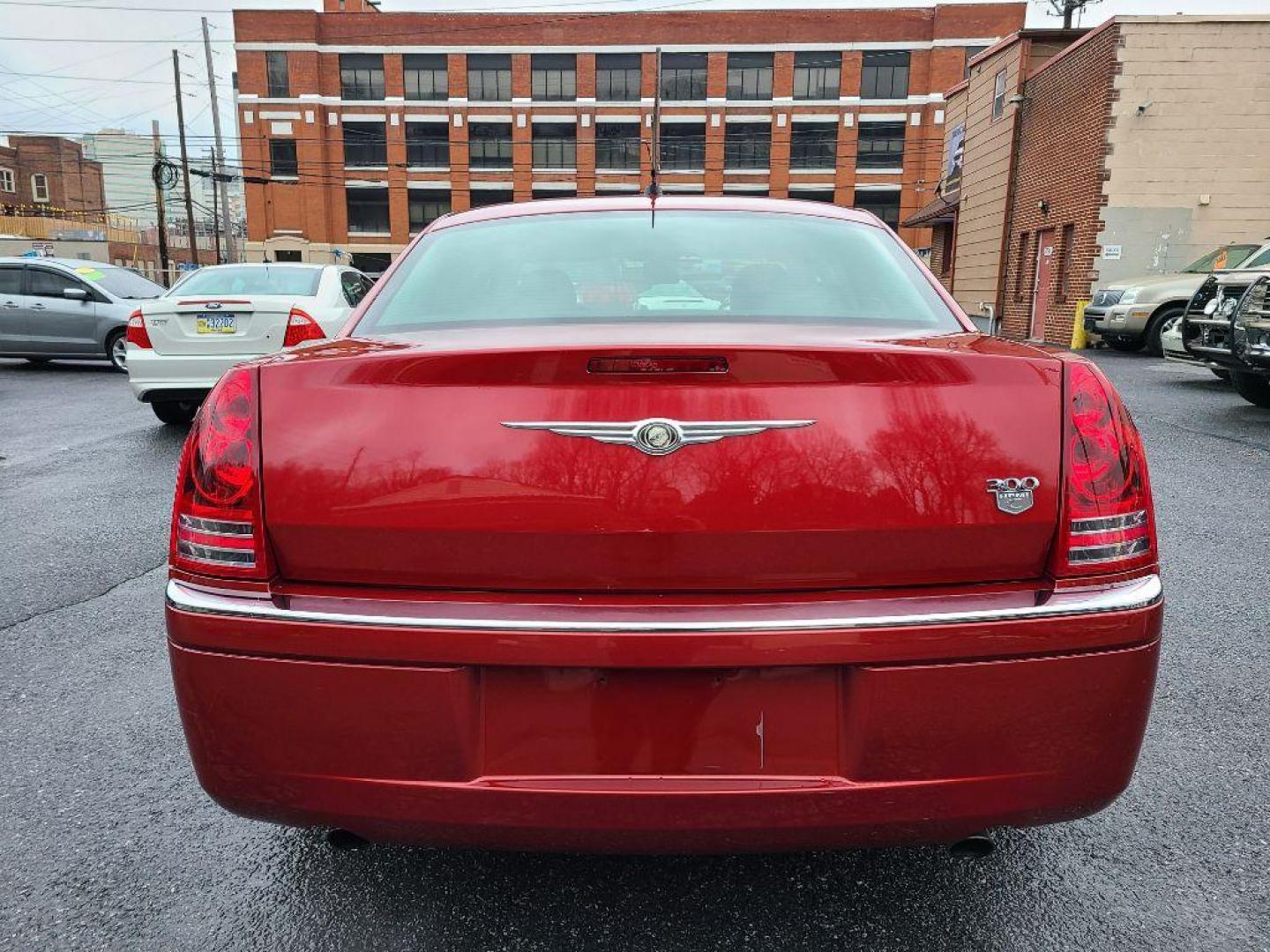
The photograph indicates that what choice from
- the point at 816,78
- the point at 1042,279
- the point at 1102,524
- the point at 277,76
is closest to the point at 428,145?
the point at 277,76

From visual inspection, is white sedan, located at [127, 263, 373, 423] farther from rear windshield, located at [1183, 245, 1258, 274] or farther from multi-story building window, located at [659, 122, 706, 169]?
multi-story building window, located at [659, 122, 706, 169]

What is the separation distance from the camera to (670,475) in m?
1.60

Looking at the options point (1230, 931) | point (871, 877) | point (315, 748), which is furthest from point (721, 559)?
point (1230, 931)

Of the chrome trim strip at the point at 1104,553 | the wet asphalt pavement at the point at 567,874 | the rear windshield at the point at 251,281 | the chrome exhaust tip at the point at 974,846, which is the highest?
the rear windshield at the point at 251,281

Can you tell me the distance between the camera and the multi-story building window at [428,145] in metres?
53.5

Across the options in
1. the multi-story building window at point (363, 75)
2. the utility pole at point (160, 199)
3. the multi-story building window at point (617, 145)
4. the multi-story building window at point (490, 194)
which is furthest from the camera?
the multi-story building window at point (490, 194)

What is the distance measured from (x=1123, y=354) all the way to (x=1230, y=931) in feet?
52.3

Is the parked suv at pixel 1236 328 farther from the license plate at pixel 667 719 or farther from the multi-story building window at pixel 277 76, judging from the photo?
the multi-story building window at pixel 277 76

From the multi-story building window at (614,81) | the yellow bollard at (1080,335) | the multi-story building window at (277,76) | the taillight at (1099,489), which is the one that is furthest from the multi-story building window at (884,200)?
the taillight at (1099,489)

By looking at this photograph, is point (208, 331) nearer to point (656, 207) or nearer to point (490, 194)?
point (656, 207)

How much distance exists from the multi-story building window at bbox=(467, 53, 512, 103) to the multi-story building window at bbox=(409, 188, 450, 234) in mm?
5854

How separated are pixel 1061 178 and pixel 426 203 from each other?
41.3 m

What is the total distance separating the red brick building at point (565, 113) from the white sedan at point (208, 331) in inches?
1854

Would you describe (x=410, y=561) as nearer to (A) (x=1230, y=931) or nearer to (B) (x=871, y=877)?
(B) (x=871, y=877)
